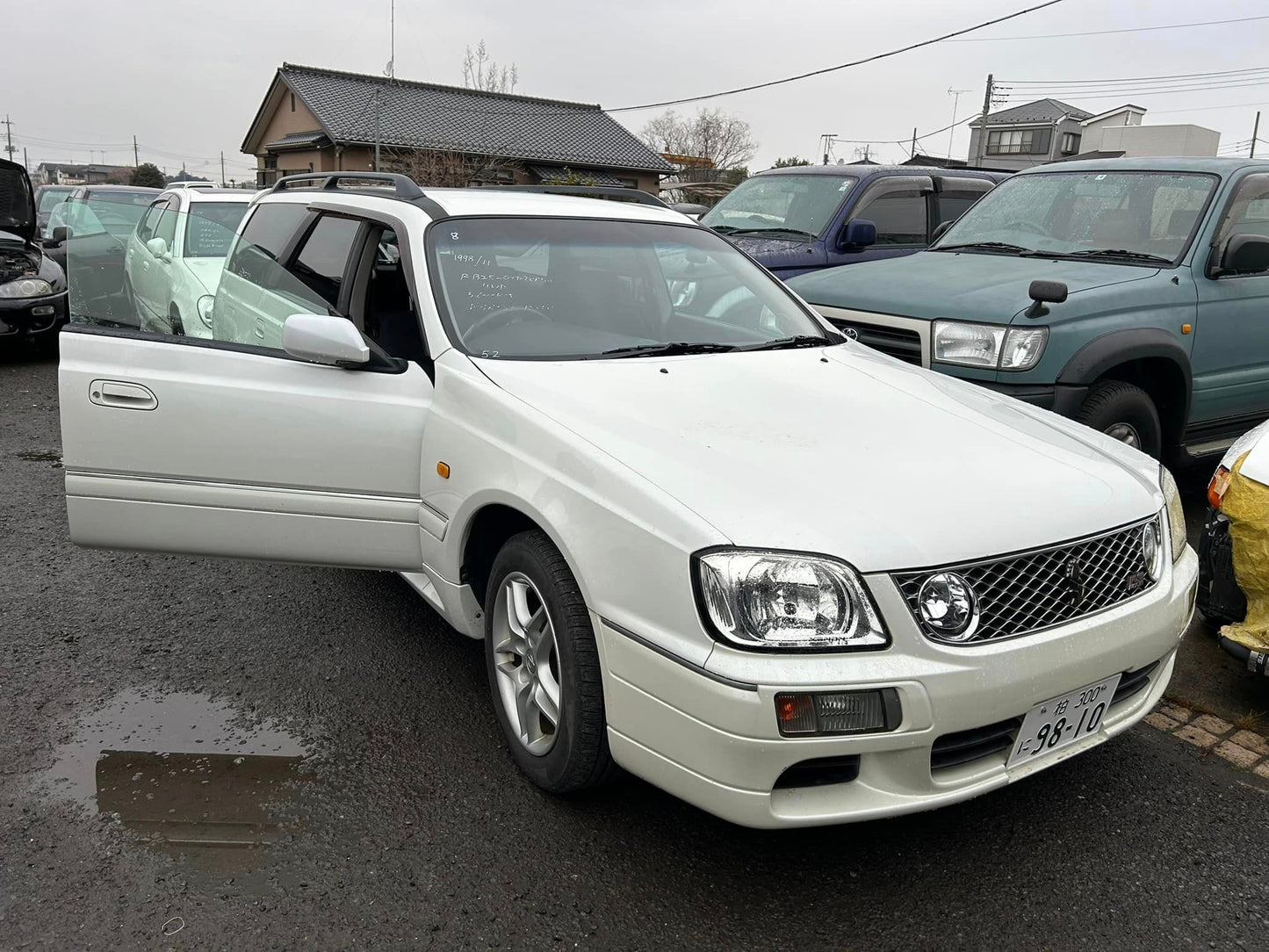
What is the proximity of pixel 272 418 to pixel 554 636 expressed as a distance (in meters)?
1.27

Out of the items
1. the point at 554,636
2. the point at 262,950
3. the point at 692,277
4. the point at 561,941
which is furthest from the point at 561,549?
the point at 692,277

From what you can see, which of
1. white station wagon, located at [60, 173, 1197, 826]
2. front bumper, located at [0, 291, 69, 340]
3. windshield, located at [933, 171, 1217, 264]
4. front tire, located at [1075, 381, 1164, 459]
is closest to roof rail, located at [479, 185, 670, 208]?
white station wagon, located at [60, 173, 1197, 826]

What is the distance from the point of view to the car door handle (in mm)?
3225

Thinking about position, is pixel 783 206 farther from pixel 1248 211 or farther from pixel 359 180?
pixel 359 180

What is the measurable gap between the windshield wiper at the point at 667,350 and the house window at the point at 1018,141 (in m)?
55.7

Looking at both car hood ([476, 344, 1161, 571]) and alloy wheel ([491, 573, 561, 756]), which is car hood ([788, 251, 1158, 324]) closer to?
car hood ([476, 344, 1161, 571])

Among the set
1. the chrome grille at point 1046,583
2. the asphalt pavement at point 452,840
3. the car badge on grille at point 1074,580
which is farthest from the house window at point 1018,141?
the car badge on grille at point 1074,580

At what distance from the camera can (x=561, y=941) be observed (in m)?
2.27

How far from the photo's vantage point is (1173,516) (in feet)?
9.46

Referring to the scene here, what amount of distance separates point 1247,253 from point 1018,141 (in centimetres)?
5569

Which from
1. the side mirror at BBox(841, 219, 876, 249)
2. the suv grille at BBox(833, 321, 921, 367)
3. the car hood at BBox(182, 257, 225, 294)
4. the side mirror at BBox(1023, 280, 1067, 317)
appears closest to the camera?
the car hood at BBox(182, 257, 225, 294)

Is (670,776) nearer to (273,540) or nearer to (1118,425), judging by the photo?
(273,540)

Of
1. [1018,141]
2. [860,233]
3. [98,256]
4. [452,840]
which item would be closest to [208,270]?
[98,256]

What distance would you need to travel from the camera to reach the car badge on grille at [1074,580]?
2393 millimetres
